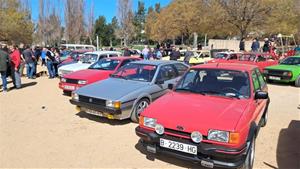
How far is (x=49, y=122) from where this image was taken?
22.6ft

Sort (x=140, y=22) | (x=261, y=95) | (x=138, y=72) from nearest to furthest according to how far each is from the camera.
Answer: (x=261, y=95), (x=138, y=72), (x=140, y=22)

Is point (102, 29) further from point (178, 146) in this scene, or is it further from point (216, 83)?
point (178, 146)

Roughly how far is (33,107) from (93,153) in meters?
4.23

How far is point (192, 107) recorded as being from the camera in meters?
4.56

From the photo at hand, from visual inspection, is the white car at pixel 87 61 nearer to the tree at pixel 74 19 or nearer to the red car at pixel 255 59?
the red car at pixel 255 59

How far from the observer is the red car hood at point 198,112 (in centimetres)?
405

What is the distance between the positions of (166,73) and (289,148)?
358cm

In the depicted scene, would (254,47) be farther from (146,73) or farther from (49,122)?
(49,122)

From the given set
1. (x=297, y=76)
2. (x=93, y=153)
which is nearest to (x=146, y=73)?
(x=93, y=153)

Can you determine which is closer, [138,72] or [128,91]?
[128,91]

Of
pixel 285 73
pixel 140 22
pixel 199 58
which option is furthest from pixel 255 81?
pixel 140 22

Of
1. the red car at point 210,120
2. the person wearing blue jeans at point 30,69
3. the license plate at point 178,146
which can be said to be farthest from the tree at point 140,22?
the license plate at point 178,146

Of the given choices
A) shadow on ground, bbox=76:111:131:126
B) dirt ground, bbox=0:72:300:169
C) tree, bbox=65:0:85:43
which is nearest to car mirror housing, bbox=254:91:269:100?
dirt ground, bbox=0:72:300:169

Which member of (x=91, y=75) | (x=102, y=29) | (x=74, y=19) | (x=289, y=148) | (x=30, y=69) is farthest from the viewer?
(x=102, y=29)
